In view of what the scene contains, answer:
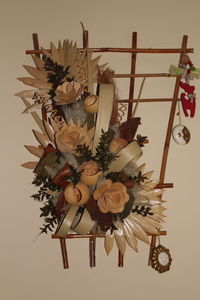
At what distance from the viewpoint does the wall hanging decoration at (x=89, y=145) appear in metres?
0.87

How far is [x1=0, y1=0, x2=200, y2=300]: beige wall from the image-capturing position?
1.03 m

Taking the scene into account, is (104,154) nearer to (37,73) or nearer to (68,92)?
(68,92)

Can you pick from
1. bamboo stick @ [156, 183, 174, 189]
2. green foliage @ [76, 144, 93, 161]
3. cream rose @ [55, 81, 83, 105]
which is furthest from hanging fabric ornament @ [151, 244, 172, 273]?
cream rose @ [55, 81, 83, 105]

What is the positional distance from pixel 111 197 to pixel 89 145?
0.14 meters

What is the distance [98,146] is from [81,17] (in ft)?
1.31

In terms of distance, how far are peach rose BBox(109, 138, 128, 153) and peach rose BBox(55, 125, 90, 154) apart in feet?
0.22

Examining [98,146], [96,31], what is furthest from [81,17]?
[98,146]

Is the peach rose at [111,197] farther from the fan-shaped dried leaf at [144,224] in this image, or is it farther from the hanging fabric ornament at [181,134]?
the hanging fabric ornament at [181,134]

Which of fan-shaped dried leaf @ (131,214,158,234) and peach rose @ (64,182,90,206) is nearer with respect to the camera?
peach rose @ (64,182,90,206)

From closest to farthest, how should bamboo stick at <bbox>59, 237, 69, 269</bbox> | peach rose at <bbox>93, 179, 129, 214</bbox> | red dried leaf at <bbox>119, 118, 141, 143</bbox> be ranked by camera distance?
peach rose at <bbox>93, 179, 129, 214</bbox> → red dried leaf at <bbox>119, 118, 141, 143</bbox> → bamboo stick at <bbox>59, 237, 69, 269</bbox>

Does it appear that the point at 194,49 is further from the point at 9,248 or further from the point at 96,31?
the point at 9,248

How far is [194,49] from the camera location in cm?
108

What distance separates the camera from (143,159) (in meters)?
1.09

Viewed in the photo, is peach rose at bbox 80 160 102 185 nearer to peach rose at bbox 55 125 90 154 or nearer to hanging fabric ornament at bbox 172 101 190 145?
peach rose at bbox 55 125 90 154
